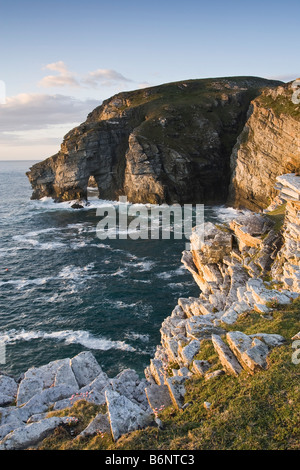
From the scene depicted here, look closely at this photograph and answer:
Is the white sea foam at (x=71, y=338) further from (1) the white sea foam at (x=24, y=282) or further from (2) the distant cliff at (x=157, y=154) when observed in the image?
(2) the distant cliff at (x=157, y=154)

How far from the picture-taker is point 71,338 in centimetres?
3947

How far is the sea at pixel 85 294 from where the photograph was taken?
37.6m

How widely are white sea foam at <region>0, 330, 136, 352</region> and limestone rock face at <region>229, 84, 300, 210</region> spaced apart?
227 ft

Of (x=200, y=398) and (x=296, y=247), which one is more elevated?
(x=296, y=247)

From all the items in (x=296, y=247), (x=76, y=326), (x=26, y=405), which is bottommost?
(x=76, y=326)

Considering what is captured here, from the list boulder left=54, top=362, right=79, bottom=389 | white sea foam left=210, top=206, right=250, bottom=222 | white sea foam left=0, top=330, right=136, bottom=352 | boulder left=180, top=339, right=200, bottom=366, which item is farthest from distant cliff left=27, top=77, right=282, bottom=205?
boulder left=54, top=362, right=79, bottom=389

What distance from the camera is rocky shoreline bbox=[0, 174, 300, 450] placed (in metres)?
14.7

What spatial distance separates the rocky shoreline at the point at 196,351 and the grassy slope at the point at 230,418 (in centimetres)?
52

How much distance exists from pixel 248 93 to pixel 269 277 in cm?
13656

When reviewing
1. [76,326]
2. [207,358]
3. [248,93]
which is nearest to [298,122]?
[248,93]

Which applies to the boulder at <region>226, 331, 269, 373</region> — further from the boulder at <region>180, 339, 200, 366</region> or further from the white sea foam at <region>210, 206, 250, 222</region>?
the white sea foam at <region>210, 206, 250, 222</region>

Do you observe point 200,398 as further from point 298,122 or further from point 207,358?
point 298,122

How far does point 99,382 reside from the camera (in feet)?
65.0

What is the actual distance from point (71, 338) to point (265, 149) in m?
82.7
